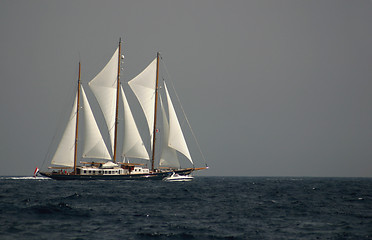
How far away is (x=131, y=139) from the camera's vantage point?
309 feet

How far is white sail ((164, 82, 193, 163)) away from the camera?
91.8 meters

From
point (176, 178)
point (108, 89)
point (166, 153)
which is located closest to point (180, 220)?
point (166, 153)

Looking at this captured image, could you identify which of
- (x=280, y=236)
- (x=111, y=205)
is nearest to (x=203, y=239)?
(x=280, y=236)

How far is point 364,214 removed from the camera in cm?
3897

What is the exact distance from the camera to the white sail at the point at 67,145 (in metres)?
90.8

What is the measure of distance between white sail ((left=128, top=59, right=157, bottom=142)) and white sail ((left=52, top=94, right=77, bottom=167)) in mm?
12706

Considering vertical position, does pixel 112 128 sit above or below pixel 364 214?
above

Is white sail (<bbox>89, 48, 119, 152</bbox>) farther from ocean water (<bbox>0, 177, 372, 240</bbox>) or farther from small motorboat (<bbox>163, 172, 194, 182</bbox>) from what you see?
ocean water (<bbox>0, 177, 372, 240</bbox>)

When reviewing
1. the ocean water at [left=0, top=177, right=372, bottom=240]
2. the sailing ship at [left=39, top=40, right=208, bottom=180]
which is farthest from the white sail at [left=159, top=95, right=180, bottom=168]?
the ocean water at [left=0, top=177, right=372, bottom=240]

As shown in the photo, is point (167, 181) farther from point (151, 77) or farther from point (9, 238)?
point (9, 238)

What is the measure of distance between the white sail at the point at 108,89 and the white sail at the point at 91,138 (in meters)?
4.35

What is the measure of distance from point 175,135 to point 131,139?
29.5ft

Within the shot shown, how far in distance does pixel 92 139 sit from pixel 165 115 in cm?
1450

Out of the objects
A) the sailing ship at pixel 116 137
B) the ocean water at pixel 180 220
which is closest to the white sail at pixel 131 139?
the sailing ship at pixel 116 137
